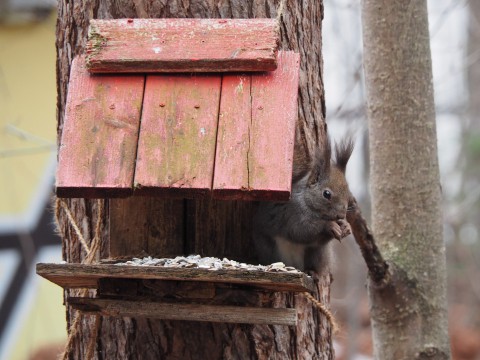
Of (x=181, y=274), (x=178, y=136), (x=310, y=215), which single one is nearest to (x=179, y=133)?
(x=178, y=136)

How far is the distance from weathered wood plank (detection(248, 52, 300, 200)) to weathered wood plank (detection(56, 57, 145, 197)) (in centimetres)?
23

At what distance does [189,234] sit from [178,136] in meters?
0.32

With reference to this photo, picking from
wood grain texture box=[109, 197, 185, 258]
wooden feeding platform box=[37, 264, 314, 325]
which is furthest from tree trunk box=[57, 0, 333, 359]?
wooden feeding platform box=[37, 264, 314, 325]

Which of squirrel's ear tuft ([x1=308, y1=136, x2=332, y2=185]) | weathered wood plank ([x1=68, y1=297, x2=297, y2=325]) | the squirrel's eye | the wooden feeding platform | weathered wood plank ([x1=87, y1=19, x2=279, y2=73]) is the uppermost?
weathered wood plank ([x1=87, y1=19, x2=279, y2=73])

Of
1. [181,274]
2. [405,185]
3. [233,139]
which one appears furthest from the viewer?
[405,185]

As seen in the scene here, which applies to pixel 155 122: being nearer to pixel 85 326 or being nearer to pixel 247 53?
pixel 247 53

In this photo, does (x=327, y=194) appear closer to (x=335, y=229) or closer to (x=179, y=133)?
(x=335, y=229)

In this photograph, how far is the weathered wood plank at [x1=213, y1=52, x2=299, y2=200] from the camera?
1504 millimetres

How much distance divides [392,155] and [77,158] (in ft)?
3.08

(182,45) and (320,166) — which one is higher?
(182,45)

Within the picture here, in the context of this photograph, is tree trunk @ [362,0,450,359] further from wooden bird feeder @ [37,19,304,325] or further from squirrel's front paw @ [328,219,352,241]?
wooden bird feeder @ [37,19,304,325]

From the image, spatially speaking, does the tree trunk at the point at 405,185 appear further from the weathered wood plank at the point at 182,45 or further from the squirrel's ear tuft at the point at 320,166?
the weathered wood plank at the point at 182,45

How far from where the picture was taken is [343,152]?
1783mm

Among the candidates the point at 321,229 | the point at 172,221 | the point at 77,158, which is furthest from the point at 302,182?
the point at 77,158
